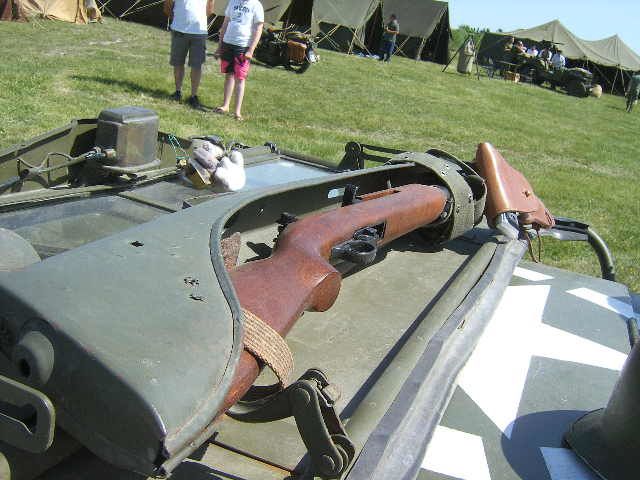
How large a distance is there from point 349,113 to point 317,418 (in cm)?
1146

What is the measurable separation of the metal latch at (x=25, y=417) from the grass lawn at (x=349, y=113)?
17.6ft

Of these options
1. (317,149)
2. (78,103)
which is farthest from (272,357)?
(78,103)

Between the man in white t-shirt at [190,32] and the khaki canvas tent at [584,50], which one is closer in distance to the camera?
the man in white t-shirt at [190,32]

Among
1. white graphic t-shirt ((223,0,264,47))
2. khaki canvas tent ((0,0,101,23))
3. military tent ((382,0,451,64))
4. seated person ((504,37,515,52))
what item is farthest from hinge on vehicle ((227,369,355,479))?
seated person ((504,37,515,52))

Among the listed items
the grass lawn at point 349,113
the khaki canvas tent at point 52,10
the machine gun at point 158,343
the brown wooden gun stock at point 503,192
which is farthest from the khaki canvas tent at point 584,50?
the machine gun at point 158,343

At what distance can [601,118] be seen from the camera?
69.1 ft

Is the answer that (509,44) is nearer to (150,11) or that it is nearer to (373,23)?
(373,23)

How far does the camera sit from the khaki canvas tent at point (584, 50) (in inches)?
1264

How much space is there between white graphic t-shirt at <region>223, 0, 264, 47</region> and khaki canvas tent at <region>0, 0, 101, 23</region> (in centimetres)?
1045

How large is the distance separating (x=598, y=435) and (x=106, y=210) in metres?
1.81

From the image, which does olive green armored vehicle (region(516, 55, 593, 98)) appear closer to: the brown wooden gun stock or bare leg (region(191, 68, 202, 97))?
bare leg (region(191, 68, 202, 97))

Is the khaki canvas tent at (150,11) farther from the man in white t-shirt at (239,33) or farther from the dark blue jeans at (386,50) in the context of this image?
the man in white t-shirt at (239,33)

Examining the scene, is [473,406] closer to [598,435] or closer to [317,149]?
[598,435]

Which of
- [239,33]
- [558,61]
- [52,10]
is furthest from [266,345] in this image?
[558,61]
